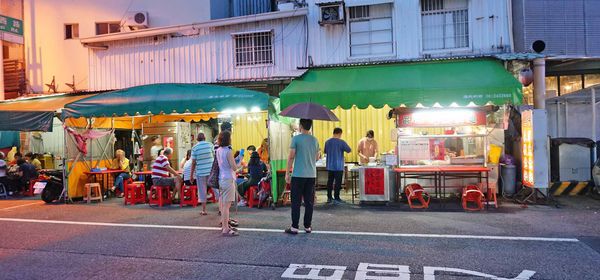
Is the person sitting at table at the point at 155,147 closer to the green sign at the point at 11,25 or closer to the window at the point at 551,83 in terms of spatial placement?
the green sign at the point at 11,25

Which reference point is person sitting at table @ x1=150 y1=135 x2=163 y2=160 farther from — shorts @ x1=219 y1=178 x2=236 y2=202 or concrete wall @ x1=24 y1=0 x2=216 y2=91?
shorts @ x1=219 y1=178 x2=236 y2=202

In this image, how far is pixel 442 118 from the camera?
34.0ft

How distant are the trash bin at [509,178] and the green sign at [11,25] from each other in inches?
701

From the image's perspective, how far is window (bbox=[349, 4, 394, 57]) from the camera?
42.8 ft

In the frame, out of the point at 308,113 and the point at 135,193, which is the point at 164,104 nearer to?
the point at 135,193

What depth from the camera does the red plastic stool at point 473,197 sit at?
927cm

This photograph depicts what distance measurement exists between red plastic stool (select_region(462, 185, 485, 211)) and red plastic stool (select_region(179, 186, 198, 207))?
6.23m

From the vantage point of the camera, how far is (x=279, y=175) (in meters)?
10.5

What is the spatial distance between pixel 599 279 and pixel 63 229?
8.45m

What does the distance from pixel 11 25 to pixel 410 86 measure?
15.5 metres

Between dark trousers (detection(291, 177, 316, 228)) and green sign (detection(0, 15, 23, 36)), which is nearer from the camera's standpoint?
dark trousers (detection(291, 177, 316, 228))

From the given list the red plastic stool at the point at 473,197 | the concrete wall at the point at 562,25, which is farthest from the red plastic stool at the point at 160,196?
the concrete wall at the point at 562,25

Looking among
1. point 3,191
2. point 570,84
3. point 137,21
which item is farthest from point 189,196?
point 570,84

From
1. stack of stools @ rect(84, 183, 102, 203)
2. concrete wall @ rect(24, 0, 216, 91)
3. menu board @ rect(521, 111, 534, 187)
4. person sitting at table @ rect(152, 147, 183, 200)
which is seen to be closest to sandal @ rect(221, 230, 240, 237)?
person sitting at table @ rect(152, 147, 183, 200)
